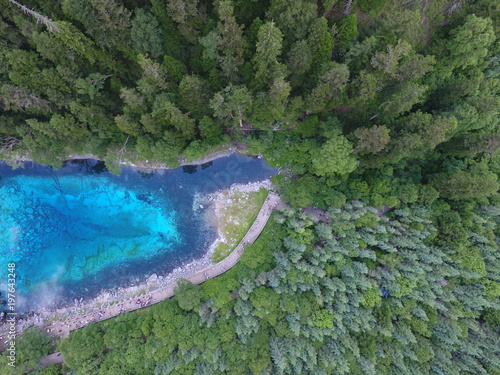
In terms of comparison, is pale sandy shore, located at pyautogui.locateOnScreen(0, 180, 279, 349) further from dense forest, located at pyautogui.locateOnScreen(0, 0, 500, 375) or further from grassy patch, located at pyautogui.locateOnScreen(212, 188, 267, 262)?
dense forest, located at pyautogui.locateOnScreen(0, 0, 500, 375)

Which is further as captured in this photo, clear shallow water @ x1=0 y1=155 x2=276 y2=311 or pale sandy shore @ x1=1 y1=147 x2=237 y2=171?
pale sandy shore @ x1=1 y1=147 x2=237 y2=171

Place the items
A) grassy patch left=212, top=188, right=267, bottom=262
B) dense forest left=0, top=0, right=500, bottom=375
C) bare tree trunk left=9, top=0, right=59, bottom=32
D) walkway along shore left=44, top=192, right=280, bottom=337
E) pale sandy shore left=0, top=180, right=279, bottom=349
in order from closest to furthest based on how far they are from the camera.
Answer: bare tree trunk left=9, top=0, right=59, bottom=32 → dense forest left=0, top=0, right=500, bottom=375 → walkway along shore left=44, top=192, right=280, bottom=337 → pale sandy shore left=0, top=180, right=279, bottom=349 → grassy patch left=212, top=188, right=267, bottom=262

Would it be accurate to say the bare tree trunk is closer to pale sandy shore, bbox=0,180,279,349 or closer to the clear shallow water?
the clear shallow water

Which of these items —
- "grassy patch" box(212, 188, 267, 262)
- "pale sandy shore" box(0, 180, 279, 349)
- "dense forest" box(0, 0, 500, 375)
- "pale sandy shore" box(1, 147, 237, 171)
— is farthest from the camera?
"pale sandy shore" box(1, 147, 237, 171)

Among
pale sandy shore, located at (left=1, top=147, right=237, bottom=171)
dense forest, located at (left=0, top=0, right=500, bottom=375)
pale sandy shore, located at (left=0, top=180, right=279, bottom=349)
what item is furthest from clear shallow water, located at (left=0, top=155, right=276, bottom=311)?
dense forest, located at (left=0, top=0, right=500, bottom=375)

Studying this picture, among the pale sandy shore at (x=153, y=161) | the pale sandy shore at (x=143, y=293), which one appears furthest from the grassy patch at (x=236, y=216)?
the pale sandy shore at (x=153, y=161)

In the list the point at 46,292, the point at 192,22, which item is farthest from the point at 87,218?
the point at 192,22

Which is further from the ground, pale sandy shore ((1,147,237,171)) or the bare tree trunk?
the bare tree trunk

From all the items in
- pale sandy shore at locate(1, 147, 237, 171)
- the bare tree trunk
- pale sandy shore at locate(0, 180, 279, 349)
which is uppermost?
the bare tree trunk
